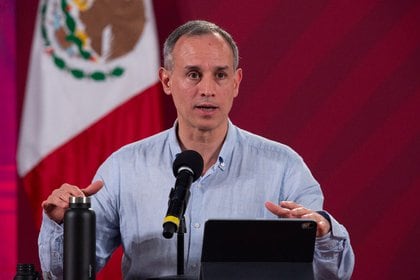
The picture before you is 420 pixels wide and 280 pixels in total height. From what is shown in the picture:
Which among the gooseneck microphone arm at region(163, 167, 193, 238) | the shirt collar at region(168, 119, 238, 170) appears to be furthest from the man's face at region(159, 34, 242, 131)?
the gooseneck microphone arm at region(163, 167, 193, 238)

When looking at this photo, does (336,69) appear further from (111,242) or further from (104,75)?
(111,242)

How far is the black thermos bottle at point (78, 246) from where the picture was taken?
183 cm

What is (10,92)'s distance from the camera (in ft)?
11.5

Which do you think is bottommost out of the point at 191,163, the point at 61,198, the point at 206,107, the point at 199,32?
the point at 61,198

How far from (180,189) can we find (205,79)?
0.82 m

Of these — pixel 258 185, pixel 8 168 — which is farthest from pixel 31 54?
pixel 258 185

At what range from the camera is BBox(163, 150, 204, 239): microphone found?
1785mm

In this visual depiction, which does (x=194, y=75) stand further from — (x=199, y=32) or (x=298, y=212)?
(x=298, y=212)

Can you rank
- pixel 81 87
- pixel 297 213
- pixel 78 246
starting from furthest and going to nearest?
pixel 81 87
pixel 297 213
pixel 78 246

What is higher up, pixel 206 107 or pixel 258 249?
pixel 206 107

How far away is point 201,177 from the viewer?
8.99 feet

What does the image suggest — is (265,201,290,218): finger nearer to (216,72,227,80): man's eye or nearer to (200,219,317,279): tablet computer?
(200,219,317,279): tablet computer

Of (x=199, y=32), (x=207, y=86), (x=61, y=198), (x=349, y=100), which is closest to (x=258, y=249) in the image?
(x=61, y=198)

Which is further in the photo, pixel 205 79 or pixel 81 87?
pixel 81 87
